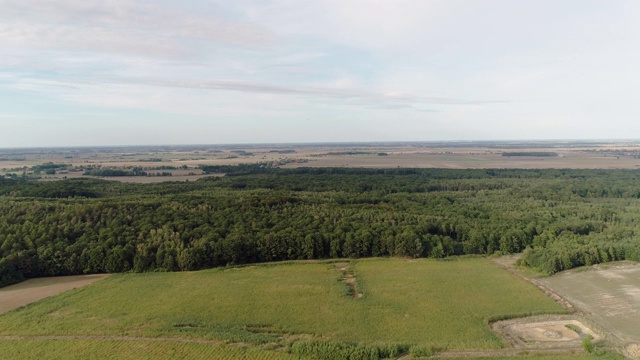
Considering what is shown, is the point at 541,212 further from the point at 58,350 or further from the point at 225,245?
the point at 58,350

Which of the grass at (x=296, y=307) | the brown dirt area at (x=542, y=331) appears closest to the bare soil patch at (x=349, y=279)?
the grass at (x=296, y=307)

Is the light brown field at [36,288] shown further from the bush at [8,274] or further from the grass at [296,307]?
the grass at [296,307]

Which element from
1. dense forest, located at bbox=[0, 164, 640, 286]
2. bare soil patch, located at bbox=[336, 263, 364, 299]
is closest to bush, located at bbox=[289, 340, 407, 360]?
bare soil patch, located at bbox=[336, 263, 364, 299]

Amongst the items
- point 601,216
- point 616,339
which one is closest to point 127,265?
point 616,339

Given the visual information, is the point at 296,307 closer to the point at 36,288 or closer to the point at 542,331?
the point at 542,331

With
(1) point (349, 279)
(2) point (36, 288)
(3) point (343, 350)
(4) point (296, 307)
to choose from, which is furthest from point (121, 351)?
(1) point (349, 279)

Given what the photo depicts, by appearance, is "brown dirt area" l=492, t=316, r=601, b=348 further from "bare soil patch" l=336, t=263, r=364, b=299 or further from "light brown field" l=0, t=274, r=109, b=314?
"light brown field" l=0, t=274, r=109, b=314
